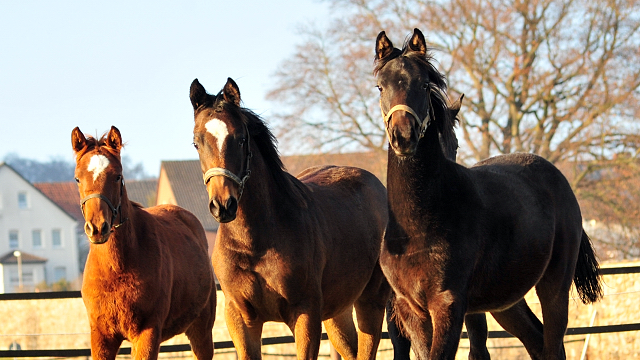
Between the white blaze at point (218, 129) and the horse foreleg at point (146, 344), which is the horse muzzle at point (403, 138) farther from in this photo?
the horse foreleg at point (146, 344)

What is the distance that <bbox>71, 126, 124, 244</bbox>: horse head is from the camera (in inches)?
191

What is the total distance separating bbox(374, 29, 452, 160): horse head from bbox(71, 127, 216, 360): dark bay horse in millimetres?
2117

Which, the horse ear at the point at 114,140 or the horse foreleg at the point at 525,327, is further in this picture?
the horse ear at the point at 114,140

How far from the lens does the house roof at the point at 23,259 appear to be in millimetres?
54875

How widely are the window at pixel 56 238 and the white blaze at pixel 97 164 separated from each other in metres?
59.6

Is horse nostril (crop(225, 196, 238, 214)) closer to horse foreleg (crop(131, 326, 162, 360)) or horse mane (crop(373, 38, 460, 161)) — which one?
horse mane (crop(373, 38, 460, 161))

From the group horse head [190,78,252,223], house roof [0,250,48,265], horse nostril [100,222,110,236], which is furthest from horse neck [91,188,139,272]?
house roof [0,250,48,265]

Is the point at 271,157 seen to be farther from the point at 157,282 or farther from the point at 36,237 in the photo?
the point at 36,237

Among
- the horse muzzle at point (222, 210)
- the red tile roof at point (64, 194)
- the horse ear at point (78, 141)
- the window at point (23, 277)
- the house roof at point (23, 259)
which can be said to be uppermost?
the red tile roof at point (64, 194)

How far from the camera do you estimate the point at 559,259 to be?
497cm

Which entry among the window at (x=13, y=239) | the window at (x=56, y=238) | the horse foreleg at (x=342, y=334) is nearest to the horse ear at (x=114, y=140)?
the horse foreleg at (x=342, y=334)

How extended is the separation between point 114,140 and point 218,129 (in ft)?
4.54

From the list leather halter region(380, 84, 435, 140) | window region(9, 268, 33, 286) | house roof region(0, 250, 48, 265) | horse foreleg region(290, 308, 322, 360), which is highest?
house roof region(0, 250, 48, 265)

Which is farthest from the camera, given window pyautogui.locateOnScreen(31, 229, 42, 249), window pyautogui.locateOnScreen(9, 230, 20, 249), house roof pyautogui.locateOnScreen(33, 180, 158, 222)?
house roof pyautogui.locateOnScreen(33, 180, 158, 222)
